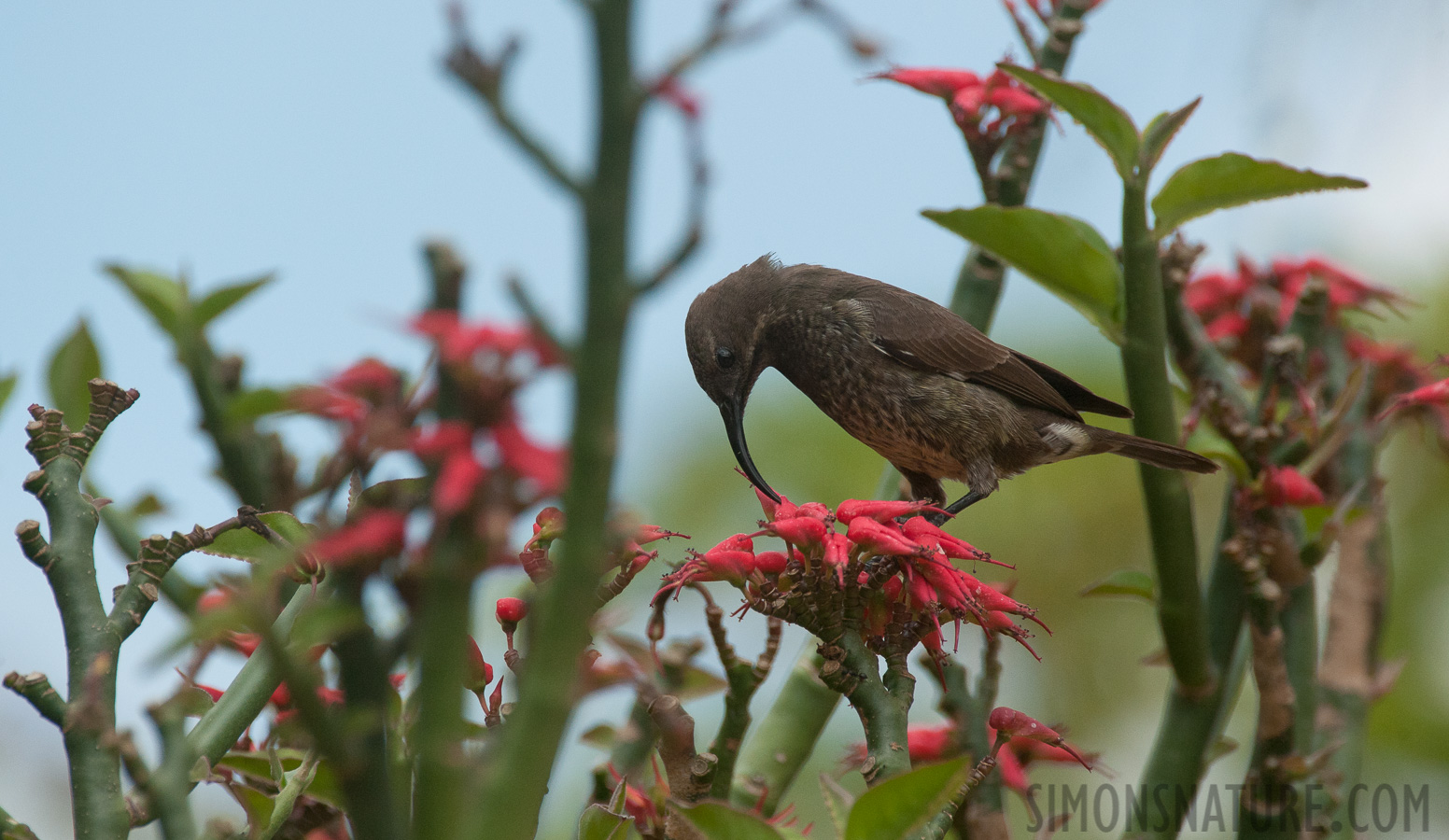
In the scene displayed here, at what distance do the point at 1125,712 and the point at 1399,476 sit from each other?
172cm

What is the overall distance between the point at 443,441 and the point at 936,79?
145cm

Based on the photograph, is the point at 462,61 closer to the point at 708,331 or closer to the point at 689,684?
the point at 689,684

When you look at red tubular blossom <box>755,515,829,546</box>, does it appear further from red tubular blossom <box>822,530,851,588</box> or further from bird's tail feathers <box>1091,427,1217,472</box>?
bird's tail feathers <box>1091,427,1217,472</box>

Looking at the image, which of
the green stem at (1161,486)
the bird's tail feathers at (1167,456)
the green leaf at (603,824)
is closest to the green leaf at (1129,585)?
the green stem at (1161,486)

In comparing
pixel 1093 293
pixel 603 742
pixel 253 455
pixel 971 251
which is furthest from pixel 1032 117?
pixel 253 455

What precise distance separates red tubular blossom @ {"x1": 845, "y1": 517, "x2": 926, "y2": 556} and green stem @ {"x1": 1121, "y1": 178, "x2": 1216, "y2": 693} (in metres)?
0.73

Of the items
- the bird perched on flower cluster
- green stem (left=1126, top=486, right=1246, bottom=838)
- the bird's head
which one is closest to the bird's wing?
the bird perched on flower cluster

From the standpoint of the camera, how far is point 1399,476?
5.49 metres

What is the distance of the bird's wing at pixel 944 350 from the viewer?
2469 mm

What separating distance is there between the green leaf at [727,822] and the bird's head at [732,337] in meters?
1.44

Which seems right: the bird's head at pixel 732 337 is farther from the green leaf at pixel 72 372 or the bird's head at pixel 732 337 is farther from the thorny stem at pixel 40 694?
the thorny stem at pixel 40 694

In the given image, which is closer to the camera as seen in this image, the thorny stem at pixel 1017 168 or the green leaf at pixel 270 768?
the green leaf at pixel 270 768

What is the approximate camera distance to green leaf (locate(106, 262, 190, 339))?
39.5 inches

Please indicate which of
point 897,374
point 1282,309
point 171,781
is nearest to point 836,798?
point 171,781
